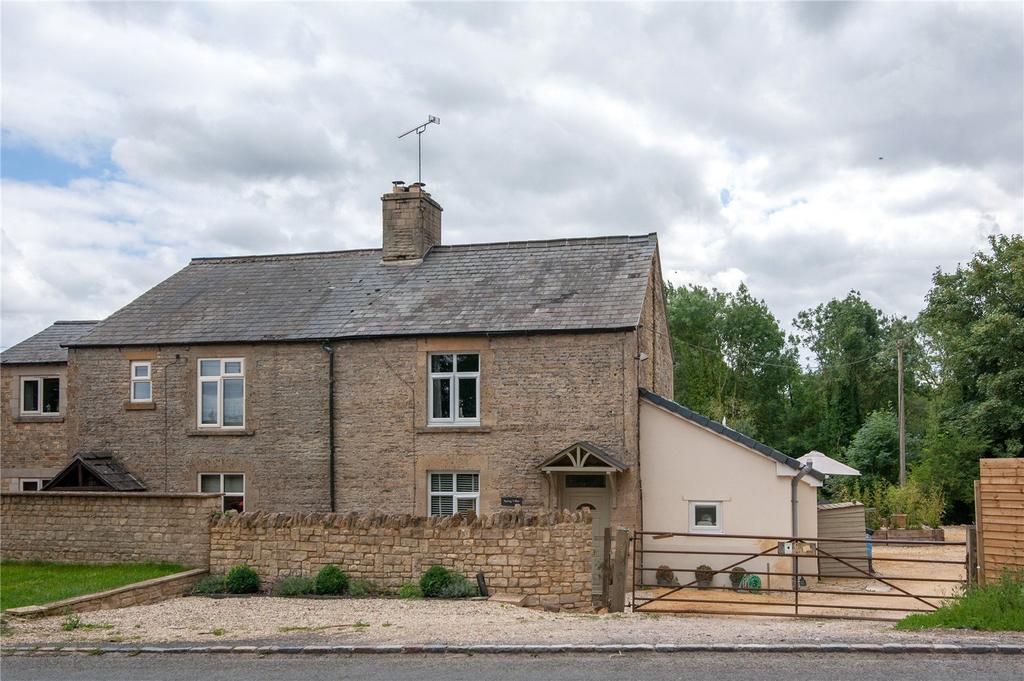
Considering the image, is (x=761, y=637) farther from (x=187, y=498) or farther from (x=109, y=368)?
(x=109, y=368)

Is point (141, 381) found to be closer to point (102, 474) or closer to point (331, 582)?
point (102, 474)

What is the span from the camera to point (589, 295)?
2220cm

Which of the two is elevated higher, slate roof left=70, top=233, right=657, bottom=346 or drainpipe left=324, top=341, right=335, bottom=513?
slate roof left=70, top=233, right=657, bottom=346

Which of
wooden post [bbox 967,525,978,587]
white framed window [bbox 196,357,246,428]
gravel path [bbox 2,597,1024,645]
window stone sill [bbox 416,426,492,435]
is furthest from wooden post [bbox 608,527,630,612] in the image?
white framed window [bbox 196,357,246,428]

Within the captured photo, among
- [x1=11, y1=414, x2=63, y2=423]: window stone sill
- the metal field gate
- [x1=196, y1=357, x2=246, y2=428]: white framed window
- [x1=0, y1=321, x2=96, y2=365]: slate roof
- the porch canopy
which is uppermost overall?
[x1=0, y1=321, x2=96, y2=365]: slate roof

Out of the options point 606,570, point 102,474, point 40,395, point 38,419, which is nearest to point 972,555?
point 606,570

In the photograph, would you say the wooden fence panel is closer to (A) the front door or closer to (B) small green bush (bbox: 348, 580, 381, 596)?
(A) the front door

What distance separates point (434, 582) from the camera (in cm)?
1636

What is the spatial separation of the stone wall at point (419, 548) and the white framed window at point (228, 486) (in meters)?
5.28

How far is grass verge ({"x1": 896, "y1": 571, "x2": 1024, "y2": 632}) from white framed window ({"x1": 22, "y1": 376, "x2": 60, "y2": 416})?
23.9 metres

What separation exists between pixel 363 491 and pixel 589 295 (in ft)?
21.8

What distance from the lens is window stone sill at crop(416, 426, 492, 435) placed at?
21625 millimetres

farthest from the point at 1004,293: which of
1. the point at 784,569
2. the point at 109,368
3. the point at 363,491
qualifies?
the point at 109,368

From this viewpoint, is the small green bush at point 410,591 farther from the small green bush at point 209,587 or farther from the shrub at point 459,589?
the small green bush at point 209,587
